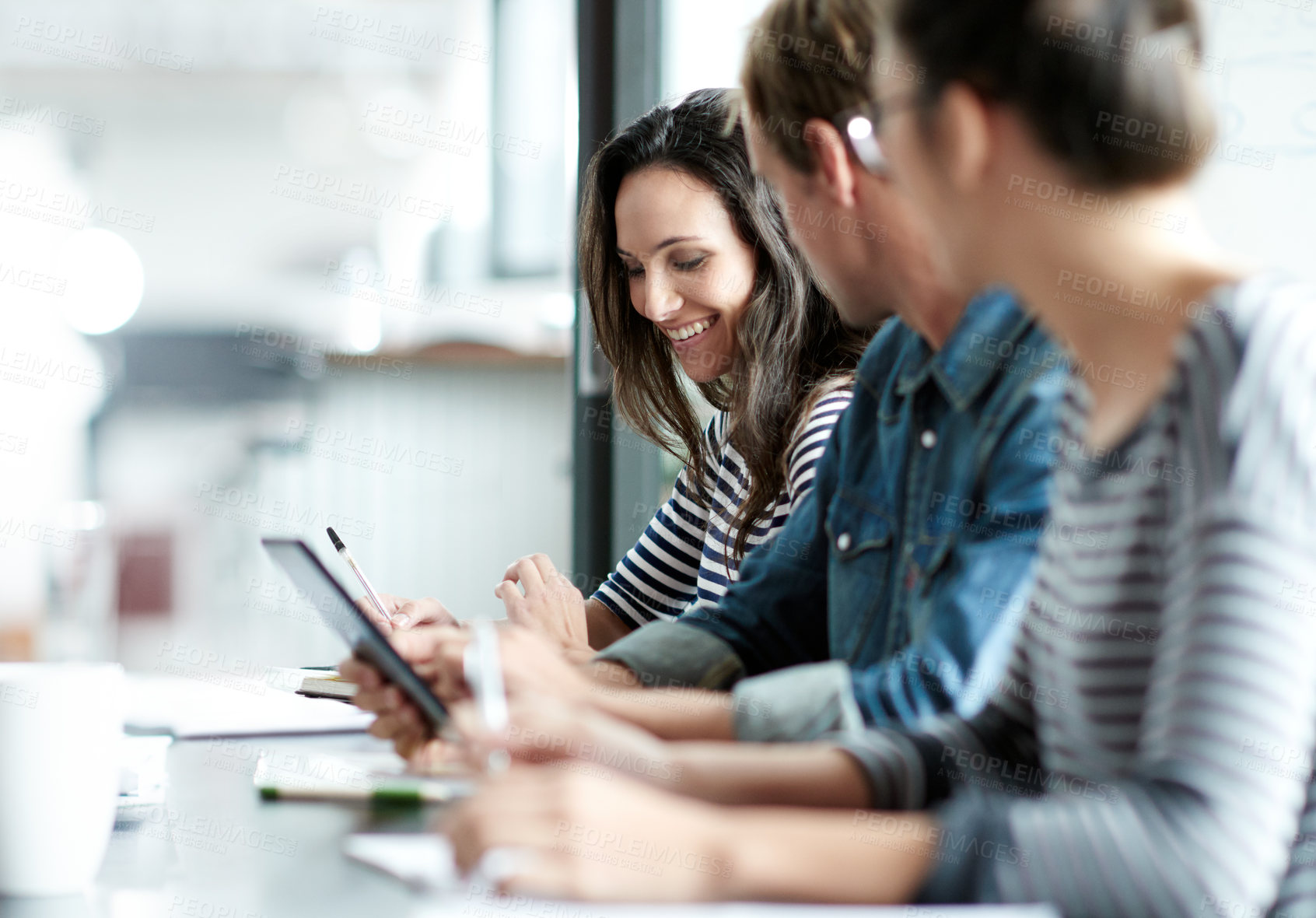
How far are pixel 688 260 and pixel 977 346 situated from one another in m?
0.66

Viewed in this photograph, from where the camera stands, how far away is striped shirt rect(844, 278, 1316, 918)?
1.54 ft

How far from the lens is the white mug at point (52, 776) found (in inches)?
26.7

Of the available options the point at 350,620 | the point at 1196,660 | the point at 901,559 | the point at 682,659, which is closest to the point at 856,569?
the point at 901,559

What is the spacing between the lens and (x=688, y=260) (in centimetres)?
153

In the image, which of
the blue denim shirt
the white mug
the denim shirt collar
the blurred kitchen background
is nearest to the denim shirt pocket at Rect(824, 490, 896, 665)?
the blue denim shirt

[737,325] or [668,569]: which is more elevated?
[737,325]

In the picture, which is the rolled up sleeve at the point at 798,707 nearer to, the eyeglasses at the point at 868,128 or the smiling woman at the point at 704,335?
the eyeglasses at the point at 868,128

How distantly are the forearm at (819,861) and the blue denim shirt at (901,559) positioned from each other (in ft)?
0.86

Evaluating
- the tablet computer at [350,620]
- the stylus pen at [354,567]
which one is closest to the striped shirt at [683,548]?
the stylus pen at [354,567]

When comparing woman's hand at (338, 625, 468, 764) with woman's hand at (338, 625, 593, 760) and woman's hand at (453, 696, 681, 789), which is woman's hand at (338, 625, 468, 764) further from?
woman's hand at (453, 696, 681, 789)

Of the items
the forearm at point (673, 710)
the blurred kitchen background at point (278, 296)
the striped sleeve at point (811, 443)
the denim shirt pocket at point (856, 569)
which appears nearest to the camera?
the forearm at point (673, 710)

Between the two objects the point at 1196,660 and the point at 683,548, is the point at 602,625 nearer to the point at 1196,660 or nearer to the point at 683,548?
the point at 683,548

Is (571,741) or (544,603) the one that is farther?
(544,603)

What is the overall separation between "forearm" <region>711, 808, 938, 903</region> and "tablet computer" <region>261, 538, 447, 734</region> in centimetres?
34
